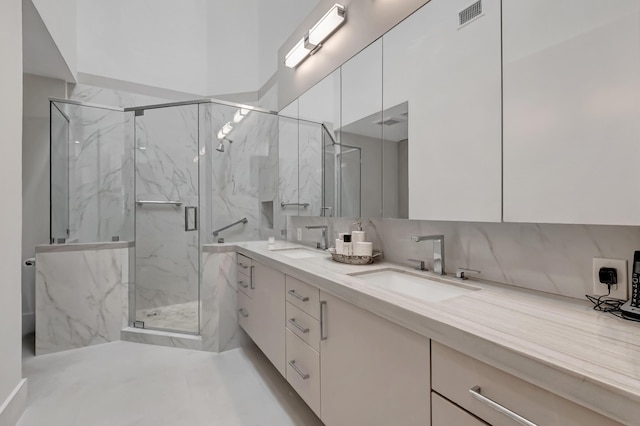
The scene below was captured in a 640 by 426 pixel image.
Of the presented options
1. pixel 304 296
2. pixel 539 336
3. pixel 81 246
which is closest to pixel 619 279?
pixel 539 336

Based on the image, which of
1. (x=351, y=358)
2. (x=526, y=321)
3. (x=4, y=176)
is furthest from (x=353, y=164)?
(x=4, y=176)

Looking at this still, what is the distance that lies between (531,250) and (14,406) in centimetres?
256

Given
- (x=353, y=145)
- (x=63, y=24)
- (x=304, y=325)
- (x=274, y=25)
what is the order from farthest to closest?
(x=274, y=25) → (x=63, y=24) → (x=353, y=145) → (x=304, y=325)

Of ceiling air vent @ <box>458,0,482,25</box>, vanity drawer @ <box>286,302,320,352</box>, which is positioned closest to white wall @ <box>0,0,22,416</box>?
vanity drawer @ <box>286,302,320,352</box>

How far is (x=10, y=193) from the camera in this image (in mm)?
1539

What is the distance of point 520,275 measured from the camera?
111 centimetres

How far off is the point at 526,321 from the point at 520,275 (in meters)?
0.39

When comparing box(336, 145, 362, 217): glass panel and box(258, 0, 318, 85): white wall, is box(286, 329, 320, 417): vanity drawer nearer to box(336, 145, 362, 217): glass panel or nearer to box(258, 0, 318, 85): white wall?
box(336, 145, 362, 217): glass panel

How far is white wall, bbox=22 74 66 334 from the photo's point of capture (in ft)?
9.24

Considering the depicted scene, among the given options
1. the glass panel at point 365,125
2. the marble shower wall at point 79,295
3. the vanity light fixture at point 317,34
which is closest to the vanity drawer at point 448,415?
the glass panel at point 365,125

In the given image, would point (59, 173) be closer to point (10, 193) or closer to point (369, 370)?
point (10, 193)

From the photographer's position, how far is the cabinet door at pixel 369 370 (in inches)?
33.5

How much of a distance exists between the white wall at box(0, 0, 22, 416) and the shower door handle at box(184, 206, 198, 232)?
4.43ft

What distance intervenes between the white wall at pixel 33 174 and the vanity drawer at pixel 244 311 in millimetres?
2048
